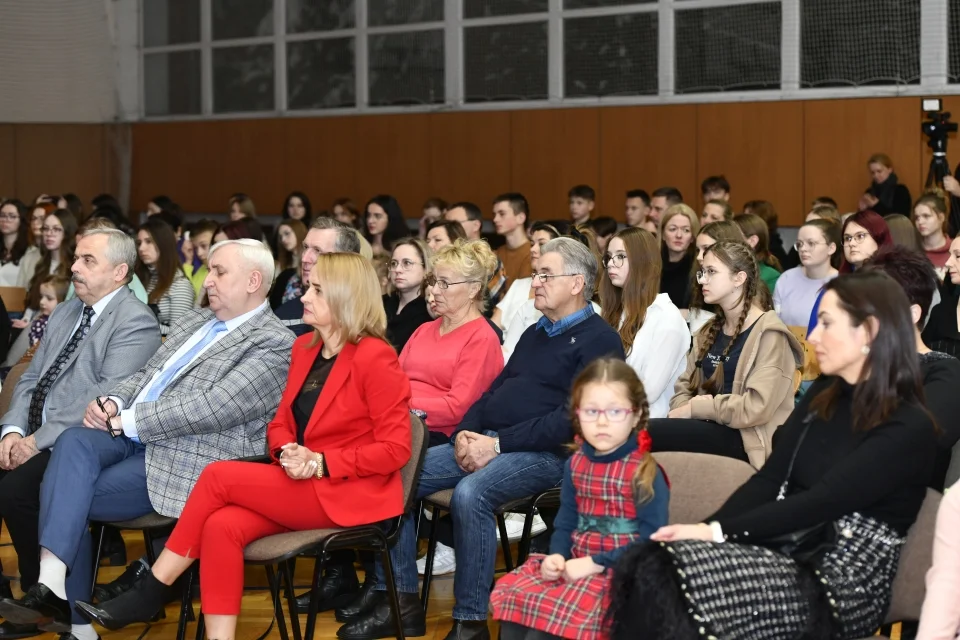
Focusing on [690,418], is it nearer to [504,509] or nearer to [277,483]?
[504,509]

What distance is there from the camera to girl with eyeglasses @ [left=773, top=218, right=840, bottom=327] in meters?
5.91

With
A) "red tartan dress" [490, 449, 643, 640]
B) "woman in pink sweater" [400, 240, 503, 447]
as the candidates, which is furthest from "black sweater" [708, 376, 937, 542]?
"woman in pink sweater" [400, 240, 503, 447]

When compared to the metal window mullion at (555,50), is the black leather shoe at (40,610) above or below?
below

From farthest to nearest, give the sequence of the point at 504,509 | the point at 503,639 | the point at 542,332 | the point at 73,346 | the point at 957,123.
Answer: the point at 957,123 < the point at 73,346 < the point at 542,332 < the point at 504,509 < the point at 503,639

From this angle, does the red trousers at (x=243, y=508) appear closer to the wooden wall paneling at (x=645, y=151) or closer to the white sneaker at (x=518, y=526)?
the white sneaker at (x=518, y=526)

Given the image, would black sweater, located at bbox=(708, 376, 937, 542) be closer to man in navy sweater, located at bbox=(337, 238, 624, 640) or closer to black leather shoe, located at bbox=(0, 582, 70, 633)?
man in navy sweater, located at bbox=(337, 238, 624, 640)

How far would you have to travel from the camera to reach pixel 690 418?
14.1 ft

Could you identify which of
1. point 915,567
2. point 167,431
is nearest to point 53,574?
point 167,431

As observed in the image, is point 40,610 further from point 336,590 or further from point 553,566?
point 553,566

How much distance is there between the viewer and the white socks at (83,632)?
12.7 ft

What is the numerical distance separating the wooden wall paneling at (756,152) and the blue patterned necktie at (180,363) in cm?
744

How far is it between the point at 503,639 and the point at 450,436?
155 cm

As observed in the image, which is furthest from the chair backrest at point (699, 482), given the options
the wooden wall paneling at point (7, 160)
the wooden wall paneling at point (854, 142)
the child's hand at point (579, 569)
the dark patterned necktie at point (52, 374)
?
the wooden wall paneling at point (7, 160)

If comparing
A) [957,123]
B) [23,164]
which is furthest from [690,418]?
[23,164]
